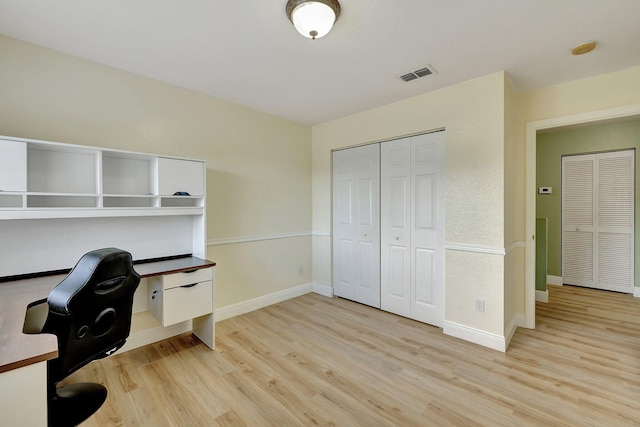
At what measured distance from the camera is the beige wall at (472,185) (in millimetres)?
2492

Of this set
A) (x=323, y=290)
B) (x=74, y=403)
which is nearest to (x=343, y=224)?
(x=323, y=290)

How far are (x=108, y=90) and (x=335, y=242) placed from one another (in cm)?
304

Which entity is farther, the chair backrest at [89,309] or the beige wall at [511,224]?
the beige wall at [511,224]

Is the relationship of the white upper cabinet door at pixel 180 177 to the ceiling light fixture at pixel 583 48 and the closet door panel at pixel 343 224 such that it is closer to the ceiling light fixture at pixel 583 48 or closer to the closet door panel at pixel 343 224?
the closet door panel at pixel 343 224

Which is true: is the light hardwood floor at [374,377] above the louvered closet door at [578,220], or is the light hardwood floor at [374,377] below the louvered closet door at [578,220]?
below

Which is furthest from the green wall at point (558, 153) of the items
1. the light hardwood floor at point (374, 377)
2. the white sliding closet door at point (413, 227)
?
the white sliding closet door at point (413, 227)

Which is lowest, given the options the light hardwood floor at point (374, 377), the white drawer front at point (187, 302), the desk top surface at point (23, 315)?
the light hardwood floor at point (374, 377)

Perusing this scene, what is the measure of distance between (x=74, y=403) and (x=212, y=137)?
97.4 inches

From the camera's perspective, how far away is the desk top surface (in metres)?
0.96

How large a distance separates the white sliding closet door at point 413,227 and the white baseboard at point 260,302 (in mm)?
1239

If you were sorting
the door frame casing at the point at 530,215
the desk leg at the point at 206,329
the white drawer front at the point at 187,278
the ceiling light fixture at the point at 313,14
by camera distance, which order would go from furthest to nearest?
the door frame casing at the point at 530,215, the desk leg at the point at 206,329, the white drawer front at the point at 187,278, the ceiling light fixture at the point at 313,14

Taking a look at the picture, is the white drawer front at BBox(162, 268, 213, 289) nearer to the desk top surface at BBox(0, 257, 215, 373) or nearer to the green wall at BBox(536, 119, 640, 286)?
the desk top surface at BBox(0, 257, 215, 373)

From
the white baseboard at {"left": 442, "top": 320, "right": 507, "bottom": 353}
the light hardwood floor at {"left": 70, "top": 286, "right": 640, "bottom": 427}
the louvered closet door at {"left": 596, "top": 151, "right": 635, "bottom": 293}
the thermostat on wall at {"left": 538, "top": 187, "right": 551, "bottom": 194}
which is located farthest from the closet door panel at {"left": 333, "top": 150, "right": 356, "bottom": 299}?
the louvered closet door at {"left": 596, "top": 151, "right": 635, "bottom": 293}

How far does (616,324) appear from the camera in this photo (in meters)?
2.94
